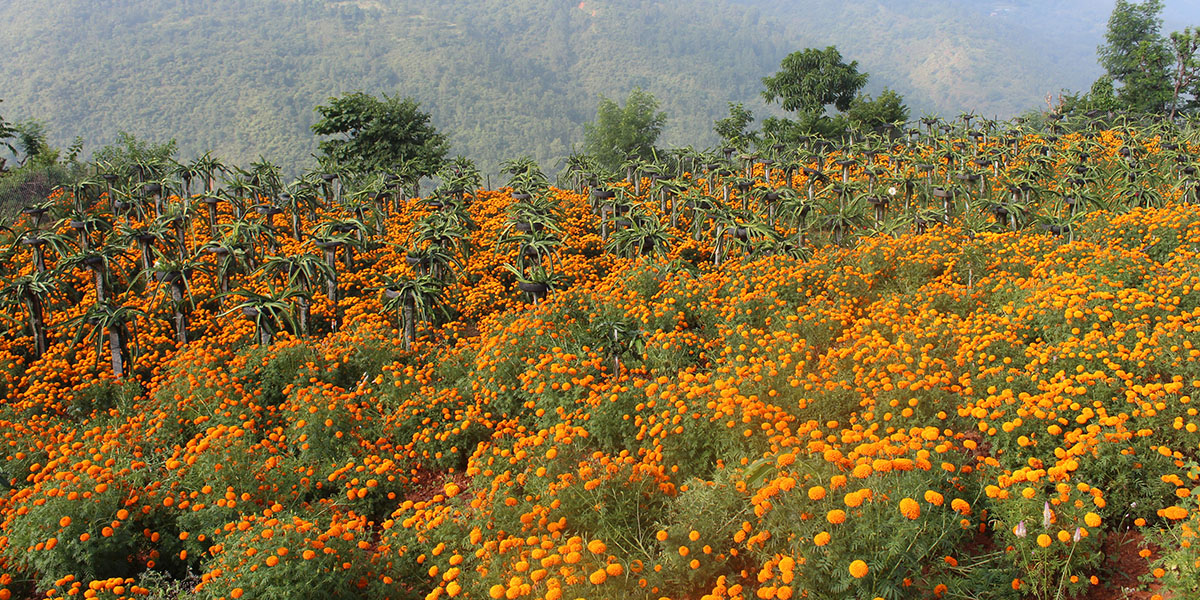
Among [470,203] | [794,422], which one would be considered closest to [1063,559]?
[794,422]

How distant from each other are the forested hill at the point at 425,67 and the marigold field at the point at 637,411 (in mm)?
27276

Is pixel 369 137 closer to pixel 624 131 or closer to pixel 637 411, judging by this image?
pixel 624 131

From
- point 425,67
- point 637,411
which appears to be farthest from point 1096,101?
point 425,67

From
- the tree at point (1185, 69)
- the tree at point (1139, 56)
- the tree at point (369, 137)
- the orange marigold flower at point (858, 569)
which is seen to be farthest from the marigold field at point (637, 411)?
the tree at point (1139, 56)

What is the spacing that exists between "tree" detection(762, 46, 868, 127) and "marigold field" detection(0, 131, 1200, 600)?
15.4m

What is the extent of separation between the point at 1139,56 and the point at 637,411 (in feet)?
107

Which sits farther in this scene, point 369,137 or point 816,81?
point 816,81

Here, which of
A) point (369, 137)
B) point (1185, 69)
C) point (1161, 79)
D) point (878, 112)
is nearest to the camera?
point (369, 137)

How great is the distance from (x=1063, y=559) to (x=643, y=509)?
2058mm

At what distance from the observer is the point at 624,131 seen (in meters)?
33.2

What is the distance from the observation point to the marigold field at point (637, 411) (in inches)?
123

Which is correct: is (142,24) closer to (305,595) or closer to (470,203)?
(470,203)

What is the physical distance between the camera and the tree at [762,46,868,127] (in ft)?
83.7

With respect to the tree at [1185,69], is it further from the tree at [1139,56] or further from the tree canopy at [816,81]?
the tree canopy at [816,81]
